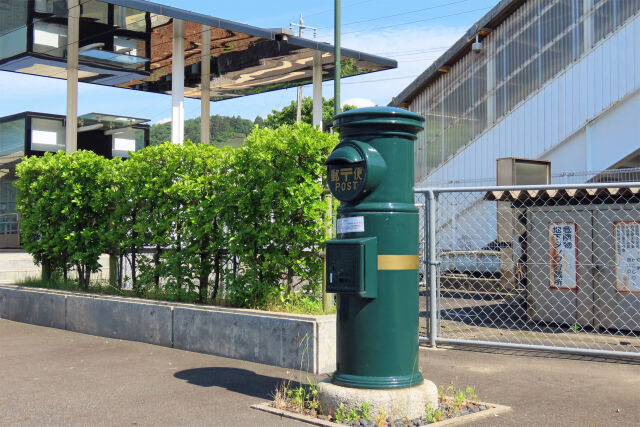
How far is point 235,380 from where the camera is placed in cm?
636

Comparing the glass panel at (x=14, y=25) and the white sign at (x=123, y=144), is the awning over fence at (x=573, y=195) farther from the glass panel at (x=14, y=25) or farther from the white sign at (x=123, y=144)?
the white sign at (x=123, y=144)

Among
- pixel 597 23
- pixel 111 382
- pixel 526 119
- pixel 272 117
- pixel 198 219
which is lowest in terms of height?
pixel 111 382

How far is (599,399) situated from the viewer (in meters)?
5.64

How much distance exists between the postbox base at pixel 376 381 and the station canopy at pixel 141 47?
1639cm

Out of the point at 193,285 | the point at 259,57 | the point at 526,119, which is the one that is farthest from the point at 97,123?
the point at 193,285

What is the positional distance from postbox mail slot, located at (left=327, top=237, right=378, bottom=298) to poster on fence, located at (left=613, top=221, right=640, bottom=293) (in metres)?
5.32

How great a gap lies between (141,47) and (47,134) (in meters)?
7.63

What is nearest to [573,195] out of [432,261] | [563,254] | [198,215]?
[563,254]

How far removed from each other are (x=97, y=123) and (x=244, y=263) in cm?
2376

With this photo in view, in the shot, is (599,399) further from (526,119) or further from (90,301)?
(526,119)

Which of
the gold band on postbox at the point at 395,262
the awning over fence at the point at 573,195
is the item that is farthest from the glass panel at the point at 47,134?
the gold band on postbox at the point at 395,262

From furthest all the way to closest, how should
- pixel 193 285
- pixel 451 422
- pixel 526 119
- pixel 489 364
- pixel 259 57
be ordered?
pixel 259 57 → pixel 526 119 → pixel 193 285 → pixel 489 364 → pixel 451 422

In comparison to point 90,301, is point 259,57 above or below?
above

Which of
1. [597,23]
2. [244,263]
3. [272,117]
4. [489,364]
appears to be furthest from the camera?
[272,117]
